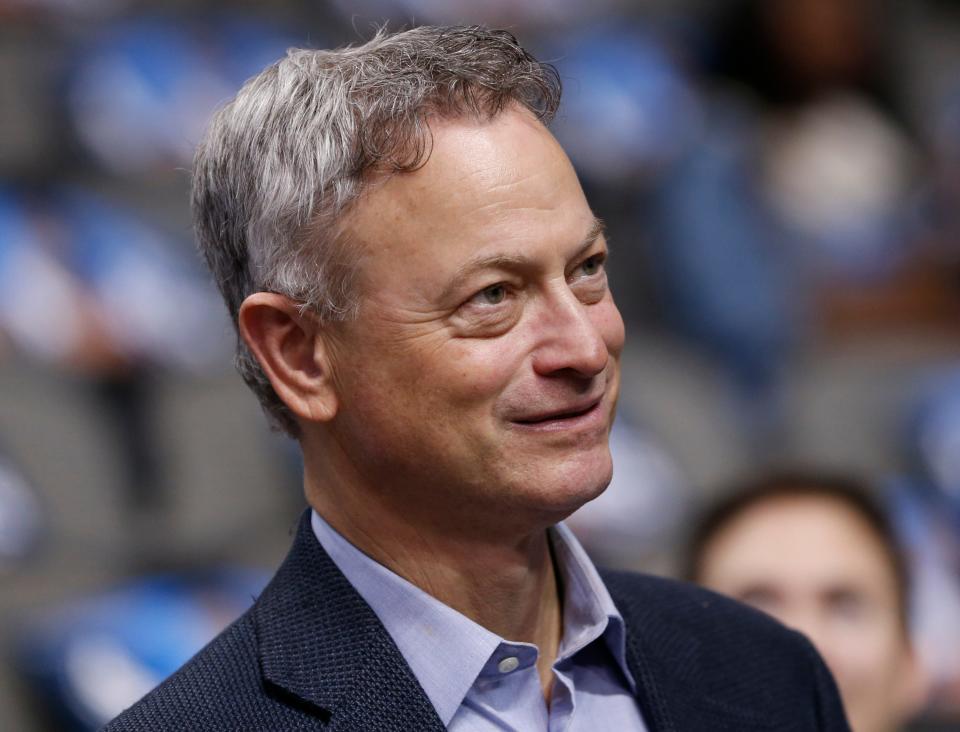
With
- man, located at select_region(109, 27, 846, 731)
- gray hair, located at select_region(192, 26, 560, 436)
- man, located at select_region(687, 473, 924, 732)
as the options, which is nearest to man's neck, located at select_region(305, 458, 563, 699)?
man, located at select_region(109, 27, 846, 731)

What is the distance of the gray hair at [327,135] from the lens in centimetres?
156

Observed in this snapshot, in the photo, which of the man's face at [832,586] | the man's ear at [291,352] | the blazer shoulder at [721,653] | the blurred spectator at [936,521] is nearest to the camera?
the man's ear at [291,352]

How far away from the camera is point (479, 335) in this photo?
5.12 ft

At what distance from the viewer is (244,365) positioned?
178 cm

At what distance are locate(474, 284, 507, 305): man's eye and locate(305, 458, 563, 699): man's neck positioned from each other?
0.78 ft

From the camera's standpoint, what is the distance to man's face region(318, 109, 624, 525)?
154 cm

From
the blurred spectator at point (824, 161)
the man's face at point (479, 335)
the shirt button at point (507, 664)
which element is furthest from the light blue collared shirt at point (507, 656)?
the blurred spectator at point (824, 161)

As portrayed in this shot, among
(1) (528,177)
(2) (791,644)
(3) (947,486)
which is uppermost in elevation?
(1) (528,177)

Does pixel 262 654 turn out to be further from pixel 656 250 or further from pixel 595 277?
pixel 656 250

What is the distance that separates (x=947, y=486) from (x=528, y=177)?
362 centimetres

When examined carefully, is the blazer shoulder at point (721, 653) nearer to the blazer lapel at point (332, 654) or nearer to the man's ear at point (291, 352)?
the blazer lapel at point (332, 654)

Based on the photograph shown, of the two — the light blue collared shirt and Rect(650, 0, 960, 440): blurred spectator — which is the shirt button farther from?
Rect(650, 0, 960, 440): blurred spectator

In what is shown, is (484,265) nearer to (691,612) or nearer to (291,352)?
(291,352)

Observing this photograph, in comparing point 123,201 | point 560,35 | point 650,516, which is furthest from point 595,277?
point 560,35
